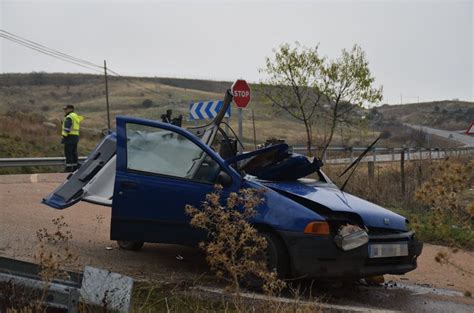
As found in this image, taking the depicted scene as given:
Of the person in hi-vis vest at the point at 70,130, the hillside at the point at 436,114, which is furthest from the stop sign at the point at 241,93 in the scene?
the hillside at the point at 436,114

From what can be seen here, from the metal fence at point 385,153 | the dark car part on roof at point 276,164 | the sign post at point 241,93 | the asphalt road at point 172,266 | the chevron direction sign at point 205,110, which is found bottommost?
the asphalt road at point 172,266

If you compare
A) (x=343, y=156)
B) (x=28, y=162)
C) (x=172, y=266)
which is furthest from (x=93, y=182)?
(x=28, y=162)

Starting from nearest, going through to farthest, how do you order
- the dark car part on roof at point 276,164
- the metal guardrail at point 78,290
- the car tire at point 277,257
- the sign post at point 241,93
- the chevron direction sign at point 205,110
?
the metal guardrail at point 78,290
the car tire at point 277,257
the dark car part on roof at point 276,164
the sign post at point 241,93
the chevron direction sign at point 205,110

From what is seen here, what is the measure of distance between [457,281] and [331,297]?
6.98 feet

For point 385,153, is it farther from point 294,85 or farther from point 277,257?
point 277,257

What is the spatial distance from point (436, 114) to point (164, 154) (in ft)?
316

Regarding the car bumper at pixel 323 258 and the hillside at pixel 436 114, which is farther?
the hillside at pixel 436 114

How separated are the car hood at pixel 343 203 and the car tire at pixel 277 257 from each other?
0.56 meters


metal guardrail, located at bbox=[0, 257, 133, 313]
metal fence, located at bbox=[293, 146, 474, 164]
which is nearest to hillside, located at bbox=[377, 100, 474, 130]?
metal fence, located at bbox=[293, 146, 474, 164]

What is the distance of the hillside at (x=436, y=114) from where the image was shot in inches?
3285

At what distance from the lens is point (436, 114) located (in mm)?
96938

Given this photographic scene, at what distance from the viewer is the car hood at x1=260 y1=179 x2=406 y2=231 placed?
235 inches

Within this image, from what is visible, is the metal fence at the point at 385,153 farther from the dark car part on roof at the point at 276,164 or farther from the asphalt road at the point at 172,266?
the dark car part on roof at the point at 276,164

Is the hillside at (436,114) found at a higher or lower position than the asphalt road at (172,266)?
higher
